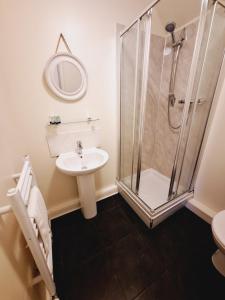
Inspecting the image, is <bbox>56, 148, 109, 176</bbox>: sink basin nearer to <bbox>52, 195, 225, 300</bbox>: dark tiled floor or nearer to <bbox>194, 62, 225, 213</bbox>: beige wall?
<bbox>52, 195, 225, 300</bbox>: dark tiled floor

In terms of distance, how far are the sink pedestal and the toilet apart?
3.72 feet

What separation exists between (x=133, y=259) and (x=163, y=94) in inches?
78.5

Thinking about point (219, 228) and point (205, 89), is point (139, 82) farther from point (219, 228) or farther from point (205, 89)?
point (219, 228)

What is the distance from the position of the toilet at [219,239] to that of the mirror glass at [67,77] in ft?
5.64

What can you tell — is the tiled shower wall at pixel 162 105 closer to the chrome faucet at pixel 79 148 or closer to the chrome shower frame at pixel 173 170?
the chrome shower frame at pixel 173 170

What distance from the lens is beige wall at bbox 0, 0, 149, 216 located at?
1.05 metres

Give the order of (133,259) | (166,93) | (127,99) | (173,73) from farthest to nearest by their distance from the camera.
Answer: (166,93) < (173,73) < (127,99) < (133,259)

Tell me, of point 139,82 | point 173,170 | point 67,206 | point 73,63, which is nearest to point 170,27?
point 139,82

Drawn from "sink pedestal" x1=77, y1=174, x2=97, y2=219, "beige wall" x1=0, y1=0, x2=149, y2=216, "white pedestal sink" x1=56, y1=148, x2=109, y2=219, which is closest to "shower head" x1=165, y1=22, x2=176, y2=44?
"beige wall" x1=0, y1=0, x2=149, y2=216

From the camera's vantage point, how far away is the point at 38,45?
3.65 ft

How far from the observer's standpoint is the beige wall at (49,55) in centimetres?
105

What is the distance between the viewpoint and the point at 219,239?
917 mm

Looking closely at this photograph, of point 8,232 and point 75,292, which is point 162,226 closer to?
point 75,292

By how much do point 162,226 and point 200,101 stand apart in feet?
4.55
